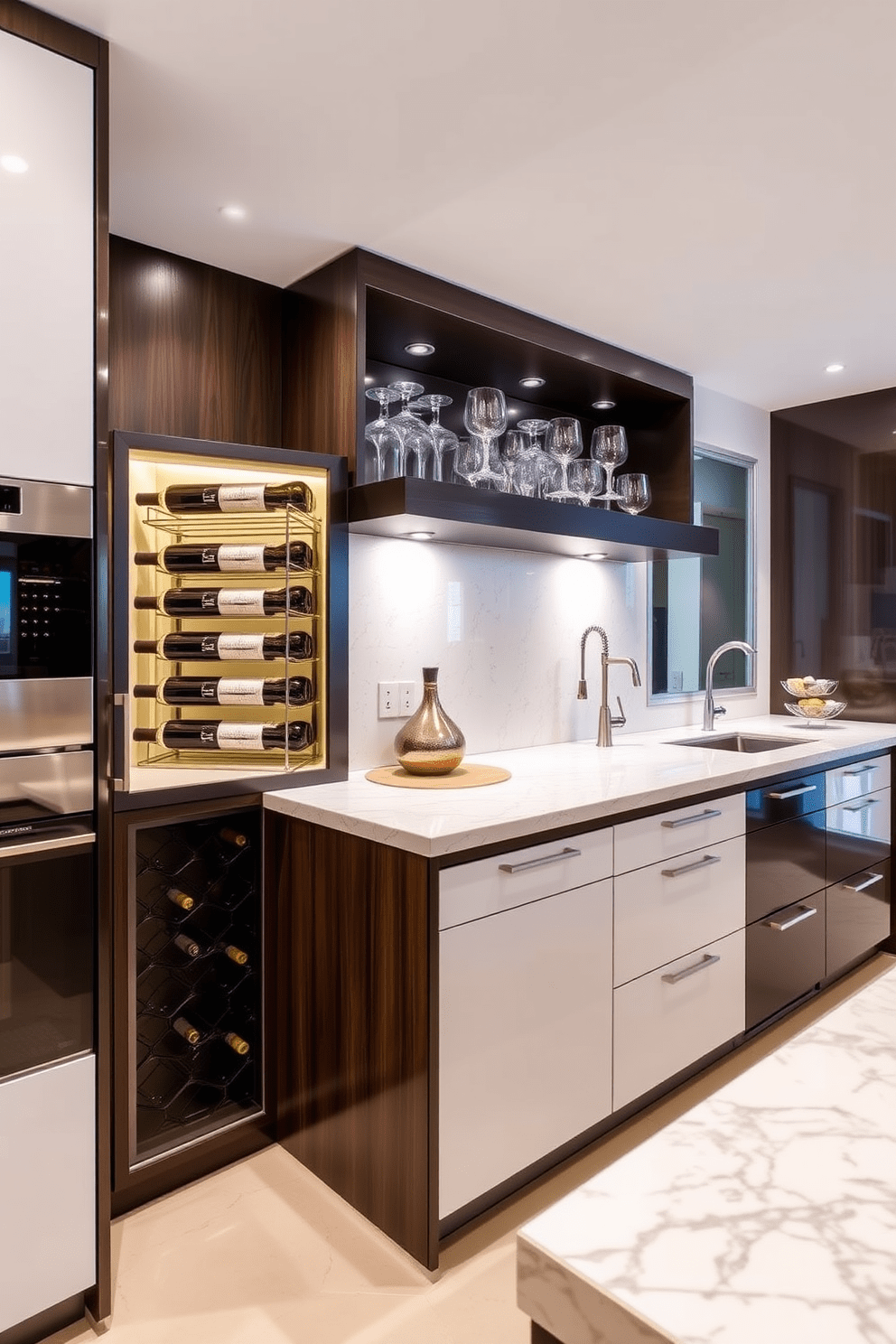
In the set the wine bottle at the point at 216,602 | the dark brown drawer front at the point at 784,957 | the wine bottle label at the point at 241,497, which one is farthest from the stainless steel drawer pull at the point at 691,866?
the wine bottle label at the point at 241,497

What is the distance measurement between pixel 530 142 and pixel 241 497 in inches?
38.8

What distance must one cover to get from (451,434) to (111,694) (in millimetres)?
1416

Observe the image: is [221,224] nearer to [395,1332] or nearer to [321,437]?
[321,437]

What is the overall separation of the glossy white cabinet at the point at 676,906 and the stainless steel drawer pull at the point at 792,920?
189 millimetres

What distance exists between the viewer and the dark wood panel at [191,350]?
2.17 metres

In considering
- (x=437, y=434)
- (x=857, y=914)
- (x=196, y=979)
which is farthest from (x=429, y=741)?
(x=857, y=914)

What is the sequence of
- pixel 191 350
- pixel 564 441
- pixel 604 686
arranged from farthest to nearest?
pixel 604 686 → pixel 564 441 → pixel 191 350

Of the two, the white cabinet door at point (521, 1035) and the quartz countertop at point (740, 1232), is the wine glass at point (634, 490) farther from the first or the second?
the quartz countertop at point (740, 1232)

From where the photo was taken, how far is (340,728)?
2309 millimetres

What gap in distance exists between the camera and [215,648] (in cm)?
207

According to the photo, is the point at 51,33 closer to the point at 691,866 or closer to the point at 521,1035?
the point at 521,1035

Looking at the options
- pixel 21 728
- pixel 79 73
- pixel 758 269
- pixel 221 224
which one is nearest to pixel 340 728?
pixel 21 728

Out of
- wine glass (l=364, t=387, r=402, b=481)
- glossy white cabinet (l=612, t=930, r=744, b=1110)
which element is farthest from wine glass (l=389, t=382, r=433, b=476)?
glossy white cabinet (l=612, t=930, r=744, b=1110)

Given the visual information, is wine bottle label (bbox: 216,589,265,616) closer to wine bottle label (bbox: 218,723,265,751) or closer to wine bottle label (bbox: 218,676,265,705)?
wine bottle label (bbox: 218,676,265,705)
